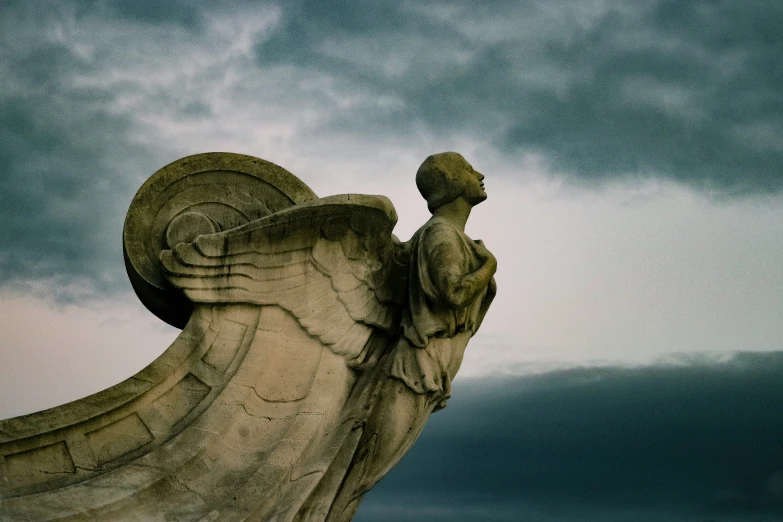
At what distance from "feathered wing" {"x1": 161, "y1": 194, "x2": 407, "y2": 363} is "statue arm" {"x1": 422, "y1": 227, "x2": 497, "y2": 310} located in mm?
412

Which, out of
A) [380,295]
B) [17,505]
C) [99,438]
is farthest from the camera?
[380,295]

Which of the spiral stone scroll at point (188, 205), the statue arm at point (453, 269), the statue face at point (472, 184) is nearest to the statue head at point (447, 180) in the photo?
the statue face at point (472, 184)

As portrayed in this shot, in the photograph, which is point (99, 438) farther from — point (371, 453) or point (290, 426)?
point (371, 453)

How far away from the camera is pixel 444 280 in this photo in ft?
31.7

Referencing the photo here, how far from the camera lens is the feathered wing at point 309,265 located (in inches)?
388

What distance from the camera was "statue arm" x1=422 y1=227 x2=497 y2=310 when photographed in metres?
9.67

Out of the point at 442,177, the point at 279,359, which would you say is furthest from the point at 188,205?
the point at 442,177

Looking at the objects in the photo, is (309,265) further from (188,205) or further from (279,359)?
(188,205)

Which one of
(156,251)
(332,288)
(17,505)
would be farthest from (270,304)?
(17,505)

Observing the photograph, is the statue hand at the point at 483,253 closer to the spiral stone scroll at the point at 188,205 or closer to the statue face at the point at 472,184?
the statue face at the point at 472,184

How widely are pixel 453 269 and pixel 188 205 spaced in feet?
7.90

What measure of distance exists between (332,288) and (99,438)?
219 centimetres

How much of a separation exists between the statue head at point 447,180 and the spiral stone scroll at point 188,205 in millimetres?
1073

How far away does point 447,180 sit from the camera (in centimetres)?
1022
